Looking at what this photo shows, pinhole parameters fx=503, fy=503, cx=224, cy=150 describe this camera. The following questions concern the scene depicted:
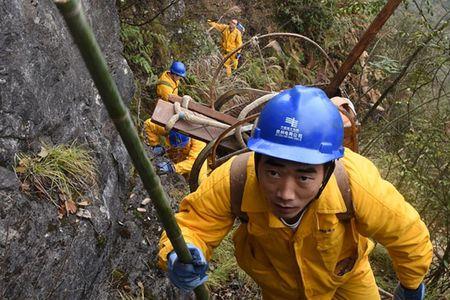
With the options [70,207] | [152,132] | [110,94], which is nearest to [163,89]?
[152,132]

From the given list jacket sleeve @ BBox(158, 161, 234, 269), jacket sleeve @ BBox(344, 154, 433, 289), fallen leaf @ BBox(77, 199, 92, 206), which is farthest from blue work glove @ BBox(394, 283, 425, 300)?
fallen leaf @ BBox(77, 199, 92, 206)

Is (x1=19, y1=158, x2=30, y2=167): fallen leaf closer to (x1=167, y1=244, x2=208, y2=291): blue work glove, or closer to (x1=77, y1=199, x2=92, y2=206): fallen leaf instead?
(x1=77, y1=199, x2=92, y2=206): fallen leaf

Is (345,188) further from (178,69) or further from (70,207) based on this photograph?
(178,69)

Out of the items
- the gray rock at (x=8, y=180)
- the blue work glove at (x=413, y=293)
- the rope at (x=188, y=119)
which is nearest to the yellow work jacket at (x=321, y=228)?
the blue work glove at (x=413, y=293)

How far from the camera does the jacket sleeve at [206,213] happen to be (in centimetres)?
286

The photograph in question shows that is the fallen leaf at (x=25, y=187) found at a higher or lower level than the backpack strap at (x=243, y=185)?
lower

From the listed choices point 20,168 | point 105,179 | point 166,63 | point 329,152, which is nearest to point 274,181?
point 329,152

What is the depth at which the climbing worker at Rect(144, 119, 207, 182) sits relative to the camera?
788cm

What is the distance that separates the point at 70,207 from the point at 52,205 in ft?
0.54

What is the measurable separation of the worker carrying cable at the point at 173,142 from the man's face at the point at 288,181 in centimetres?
499

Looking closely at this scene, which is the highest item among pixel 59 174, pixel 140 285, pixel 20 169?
pixel 20 169

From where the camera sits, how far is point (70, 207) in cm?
352

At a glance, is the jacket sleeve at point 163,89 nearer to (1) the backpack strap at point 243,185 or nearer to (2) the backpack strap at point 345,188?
(1) the backpack strap at point 243,185

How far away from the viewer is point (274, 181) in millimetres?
2543
